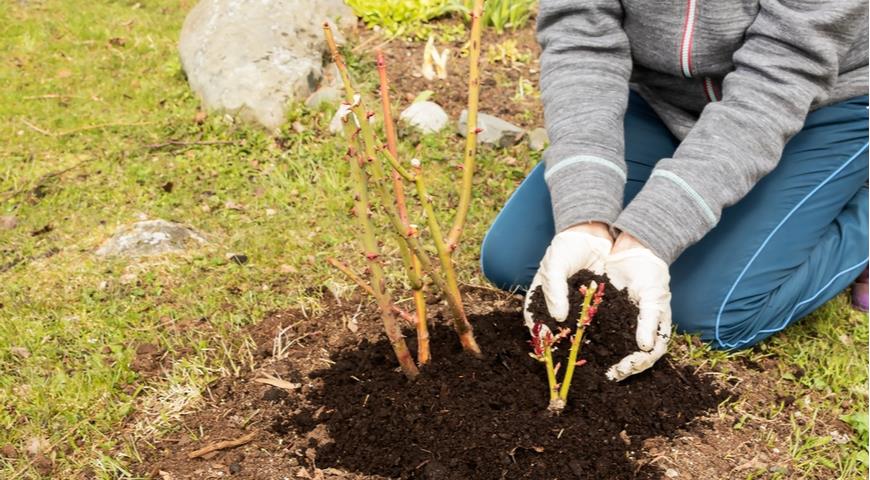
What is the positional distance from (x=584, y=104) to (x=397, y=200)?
0.76 metres

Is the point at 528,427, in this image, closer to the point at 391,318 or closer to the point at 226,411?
the point at 391,318

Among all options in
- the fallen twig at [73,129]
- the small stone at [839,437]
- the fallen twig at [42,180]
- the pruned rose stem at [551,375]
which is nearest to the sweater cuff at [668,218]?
the pruned rose stem at [551,375]

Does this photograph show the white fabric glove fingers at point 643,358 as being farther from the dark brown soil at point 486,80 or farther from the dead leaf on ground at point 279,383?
the dark brown soil at point 486,80

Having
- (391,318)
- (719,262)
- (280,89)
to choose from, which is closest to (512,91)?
(280,89)

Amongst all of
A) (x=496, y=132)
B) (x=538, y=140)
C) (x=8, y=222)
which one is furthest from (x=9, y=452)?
(x=538, y=140)

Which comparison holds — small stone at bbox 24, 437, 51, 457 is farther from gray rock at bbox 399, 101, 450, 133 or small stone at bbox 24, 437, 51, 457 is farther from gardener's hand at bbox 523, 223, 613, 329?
gray rock at bbox 399, 101, 450, 133

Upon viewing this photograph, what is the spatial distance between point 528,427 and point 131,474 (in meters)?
0.92

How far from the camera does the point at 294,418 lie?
2.15 metres

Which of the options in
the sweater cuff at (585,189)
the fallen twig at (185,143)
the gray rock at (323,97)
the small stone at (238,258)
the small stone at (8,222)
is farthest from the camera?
the gray rock at (323,97)

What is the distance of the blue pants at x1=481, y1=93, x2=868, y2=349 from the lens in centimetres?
258

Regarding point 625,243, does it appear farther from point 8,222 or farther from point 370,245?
point 8,222

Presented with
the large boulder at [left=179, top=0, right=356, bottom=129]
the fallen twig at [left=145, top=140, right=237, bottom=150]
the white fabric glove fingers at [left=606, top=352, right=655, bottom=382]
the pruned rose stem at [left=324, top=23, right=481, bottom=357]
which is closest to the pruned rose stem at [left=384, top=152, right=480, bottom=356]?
the pruned rose stem at [left=324, top=23, right=481, bottom=357]

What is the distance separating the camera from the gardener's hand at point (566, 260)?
2182 mm

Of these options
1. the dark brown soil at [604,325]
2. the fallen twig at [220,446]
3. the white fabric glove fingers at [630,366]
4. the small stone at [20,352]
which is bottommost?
the small stone at [20,352]
